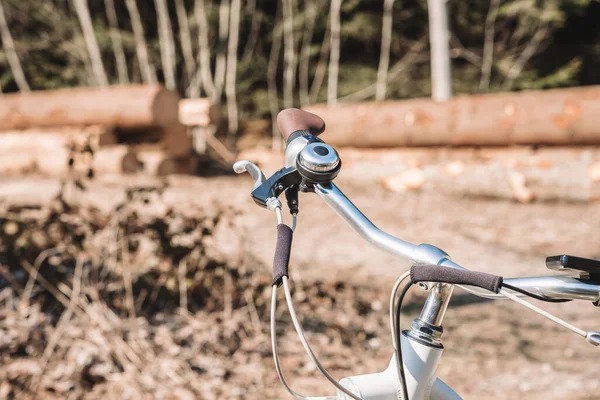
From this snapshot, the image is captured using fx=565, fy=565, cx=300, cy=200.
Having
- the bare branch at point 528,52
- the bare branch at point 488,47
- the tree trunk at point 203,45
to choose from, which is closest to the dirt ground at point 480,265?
the tree trunk at point 203,45

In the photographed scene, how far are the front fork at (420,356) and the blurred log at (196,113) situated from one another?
319 inches

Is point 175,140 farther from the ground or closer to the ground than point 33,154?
farther from the ground

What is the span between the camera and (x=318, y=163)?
1.00m

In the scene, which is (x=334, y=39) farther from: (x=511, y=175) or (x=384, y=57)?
(x=511, y=175)

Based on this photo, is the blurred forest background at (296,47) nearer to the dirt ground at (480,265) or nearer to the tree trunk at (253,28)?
the tree trunk at (253,28)

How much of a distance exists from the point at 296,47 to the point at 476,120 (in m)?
8.19

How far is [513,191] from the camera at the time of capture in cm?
674

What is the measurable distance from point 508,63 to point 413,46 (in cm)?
244

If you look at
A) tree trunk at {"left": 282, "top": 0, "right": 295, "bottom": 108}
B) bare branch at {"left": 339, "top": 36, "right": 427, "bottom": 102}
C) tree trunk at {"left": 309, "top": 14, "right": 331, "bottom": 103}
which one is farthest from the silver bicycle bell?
tree trunk at {"left": 309, "top": 14, "right": 331, "bottom": 103}

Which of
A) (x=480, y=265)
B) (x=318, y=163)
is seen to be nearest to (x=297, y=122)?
(x=318, y=163)

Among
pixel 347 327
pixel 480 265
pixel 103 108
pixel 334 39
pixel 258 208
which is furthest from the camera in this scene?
pixel 334 39

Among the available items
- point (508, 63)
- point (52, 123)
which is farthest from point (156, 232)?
point (508, 63)

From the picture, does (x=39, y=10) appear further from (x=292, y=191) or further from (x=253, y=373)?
(x=292, y=191)

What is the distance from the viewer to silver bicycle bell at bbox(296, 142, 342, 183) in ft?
3.29
